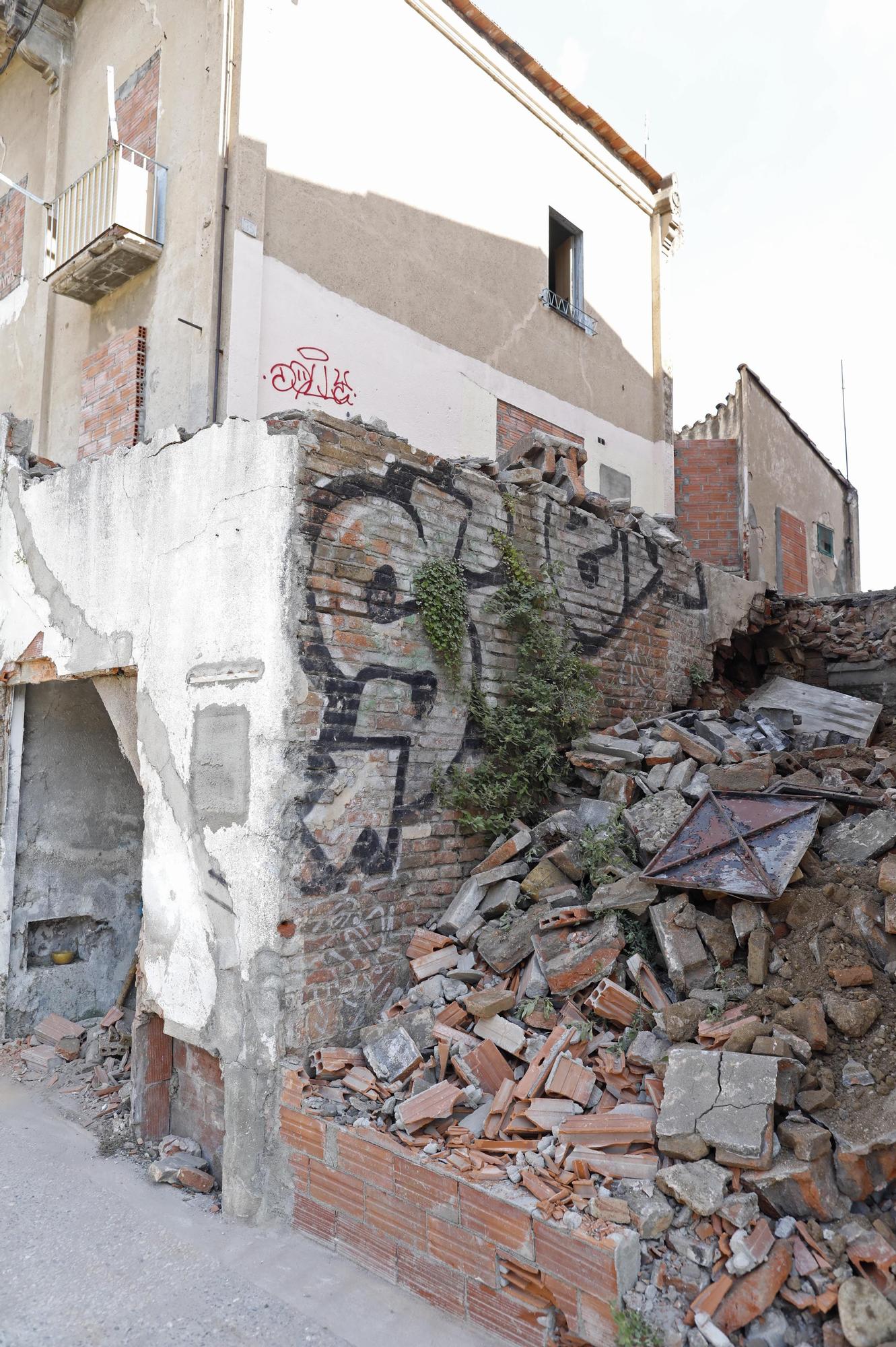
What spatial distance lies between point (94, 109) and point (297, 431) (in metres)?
6.10

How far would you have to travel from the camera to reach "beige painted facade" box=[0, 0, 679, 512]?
6.86 m

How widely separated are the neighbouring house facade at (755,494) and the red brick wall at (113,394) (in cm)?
689

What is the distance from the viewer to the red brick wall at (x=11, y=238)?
30.4 feet

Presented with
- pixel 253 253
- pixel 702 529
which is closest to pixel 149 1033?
pixel 253 253

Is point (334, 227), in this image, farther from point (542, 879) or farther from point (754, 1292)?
point (754, 1292)

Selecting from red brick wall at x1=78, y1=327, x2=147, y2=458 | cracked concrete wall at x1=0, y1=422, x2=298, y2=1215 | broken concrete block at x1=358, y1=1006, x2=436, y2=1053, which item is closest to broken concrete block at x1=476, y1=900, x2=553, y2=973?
broken concrete block at x1=358, y1=1006, x2=436, y2=1053

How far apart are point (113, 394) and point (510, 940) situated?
5.74 m

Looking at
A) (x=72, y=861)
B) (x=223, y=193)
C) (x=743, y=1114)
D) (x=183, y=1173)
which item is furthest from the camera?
(x=72, y=861)

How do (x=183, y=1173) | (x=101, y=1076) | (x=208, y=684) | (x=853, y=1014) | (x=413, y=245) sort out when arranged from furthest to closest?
(x=413, y=245) < (x=101, y=1076) < (x=208, y=684) < (x=183, y=1173) < (x=853, y=1014)

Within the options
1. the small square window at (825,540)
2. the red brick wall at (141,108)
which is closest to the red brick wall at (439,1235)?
the red brick wall at (141,108)

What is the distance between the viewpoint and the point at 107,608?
18.3 feet

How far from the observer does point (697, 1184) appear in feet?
10.3

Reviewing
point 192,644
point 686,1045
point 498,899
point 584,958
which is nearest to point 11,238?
point 192,644

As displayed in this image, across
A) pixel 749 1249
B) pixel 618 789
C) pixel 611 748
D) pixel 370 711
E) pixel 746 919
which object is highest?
pixel 370 711
